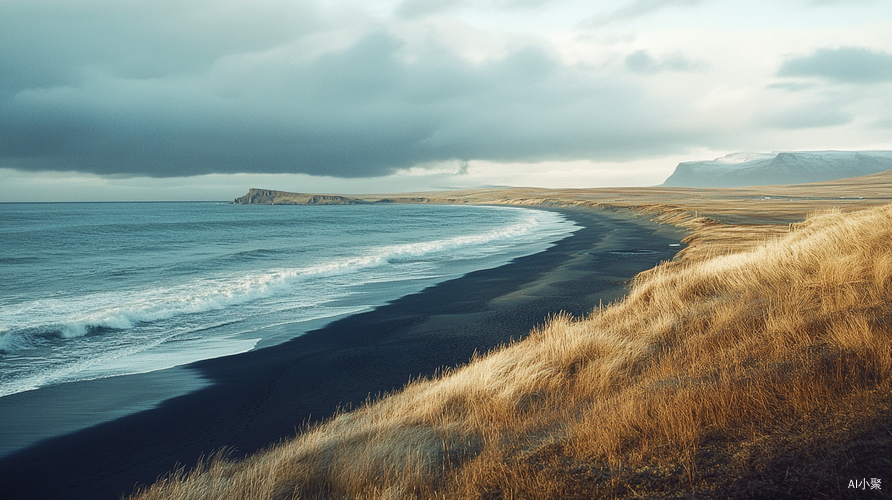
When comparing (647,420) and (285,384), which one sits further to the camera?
(285,384)

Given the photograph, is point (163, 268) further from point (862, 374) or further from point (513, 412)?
point (862, 374)

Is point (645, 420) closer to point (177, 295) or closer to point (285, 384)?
point (285, 384)

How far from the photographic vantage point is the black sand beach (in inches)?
266

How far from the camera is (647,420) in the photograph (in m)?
4.39

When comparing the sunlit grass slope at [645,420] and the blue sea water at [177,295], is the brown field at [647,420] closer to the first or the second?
the sunlit grass slope at [645,420]

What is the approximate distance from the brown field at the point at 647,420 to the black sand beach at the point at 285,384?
115 cm

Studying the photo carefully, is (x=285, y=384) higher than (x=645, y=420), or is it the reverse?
(x=645, y=420)

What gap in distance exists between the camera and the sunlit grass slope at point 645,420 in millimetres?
3578

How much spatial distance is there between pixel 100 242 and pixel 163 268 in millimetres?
22494

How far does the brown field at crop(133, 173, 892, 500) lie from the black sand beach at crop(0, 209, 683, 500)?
3.78 feet

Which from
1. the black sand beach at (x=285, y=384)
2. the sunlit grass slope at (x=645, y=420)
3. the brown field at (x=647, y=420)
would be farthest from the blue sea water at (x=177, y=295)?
the sunlit grass slope at (x=645, y=420)

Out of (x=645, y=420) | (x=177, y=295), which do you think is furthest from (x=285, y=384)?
(x=177, y=295)

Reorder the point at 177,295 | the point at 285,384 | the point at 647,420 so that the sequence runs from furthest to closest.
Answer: the point at 177,295, the point at 285,384, the point at 647,420

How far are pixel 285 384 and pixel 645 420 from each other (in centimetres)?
717
